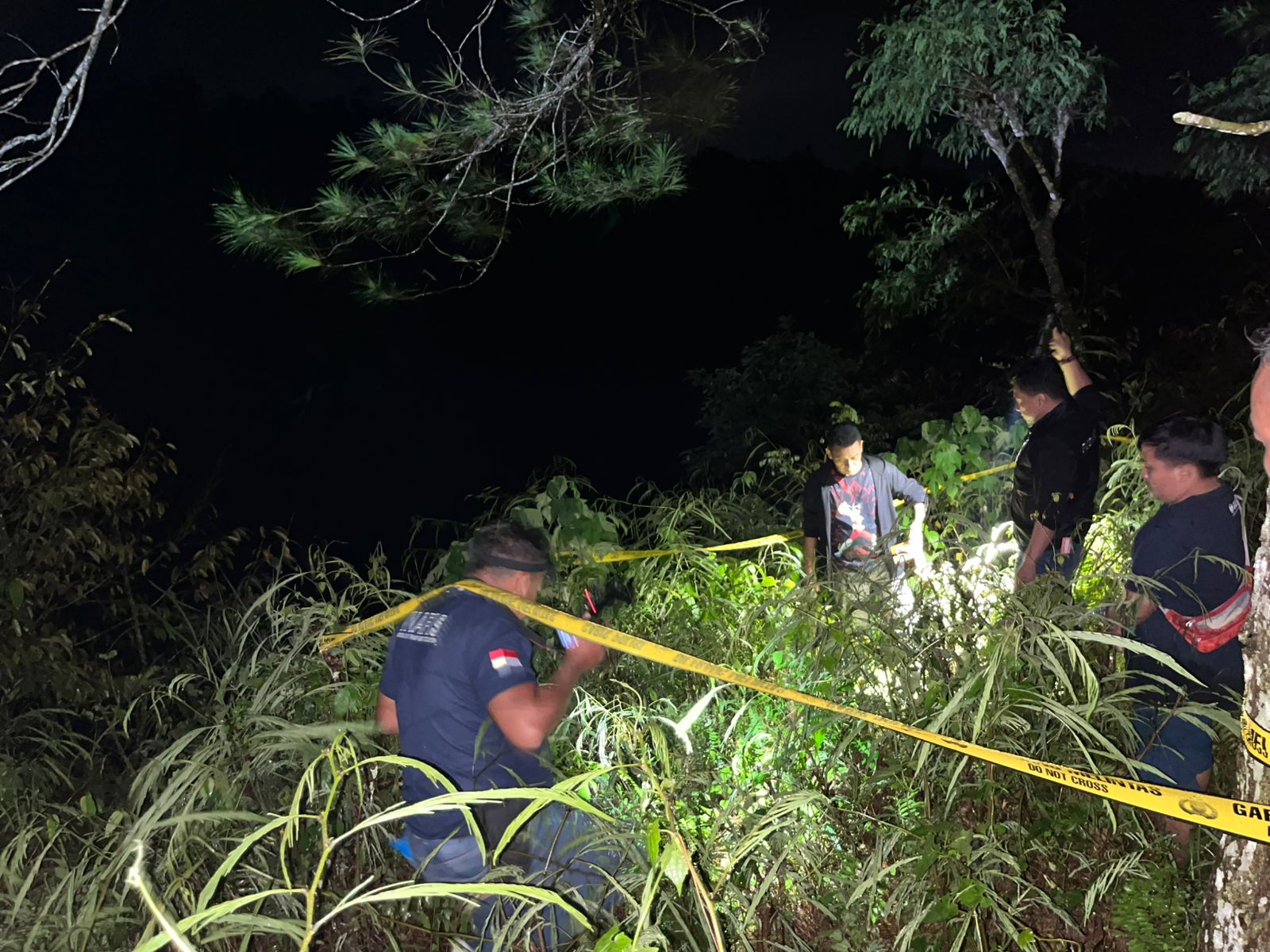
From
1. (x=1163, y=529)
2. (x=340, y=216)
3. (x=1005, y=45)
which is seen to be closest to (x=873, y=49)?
(x=1005, y=45)

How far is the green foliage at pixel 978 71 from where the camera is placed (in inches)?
311

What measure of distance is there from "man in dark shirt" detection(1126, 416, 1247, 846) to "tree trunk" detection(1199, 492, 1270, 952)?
0.52 meters

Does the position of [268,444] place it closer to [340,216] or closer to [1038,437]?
[340,216]

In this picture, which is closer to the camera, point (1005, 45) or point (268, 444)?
point (1005, 45)

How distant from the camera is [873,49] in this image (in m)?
8.39

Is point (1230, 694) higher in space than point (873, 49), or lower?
lower

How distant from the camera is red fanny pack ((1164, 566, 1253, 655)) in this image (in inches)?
104

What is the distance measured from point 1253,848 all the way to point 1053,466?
192 cm

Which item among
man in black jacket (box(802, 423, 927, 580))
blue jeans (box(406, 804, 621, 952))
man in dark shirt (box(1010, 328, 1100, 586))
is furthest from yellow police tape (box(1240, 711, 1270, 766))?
man in black jacket (box(802, 423, 927, 580))

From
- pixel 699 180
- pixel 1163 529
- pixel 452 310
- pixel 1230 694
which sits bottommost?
pixel 452 310

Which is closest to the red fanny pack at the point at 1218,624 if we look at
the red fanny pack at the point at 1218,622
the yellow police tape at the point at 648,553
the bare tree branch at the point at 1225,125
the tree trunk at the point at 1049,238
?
the red fanny pack at the point at 1218,622

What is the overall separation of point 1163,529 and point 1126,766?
63 cm

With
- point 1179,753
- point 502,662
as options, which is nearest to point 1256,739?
point 1179,753

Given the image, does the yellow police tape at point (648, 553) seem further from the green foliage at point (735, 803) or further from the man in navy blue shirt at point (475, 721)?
the man in navy blue shirt at point (475, 721)
